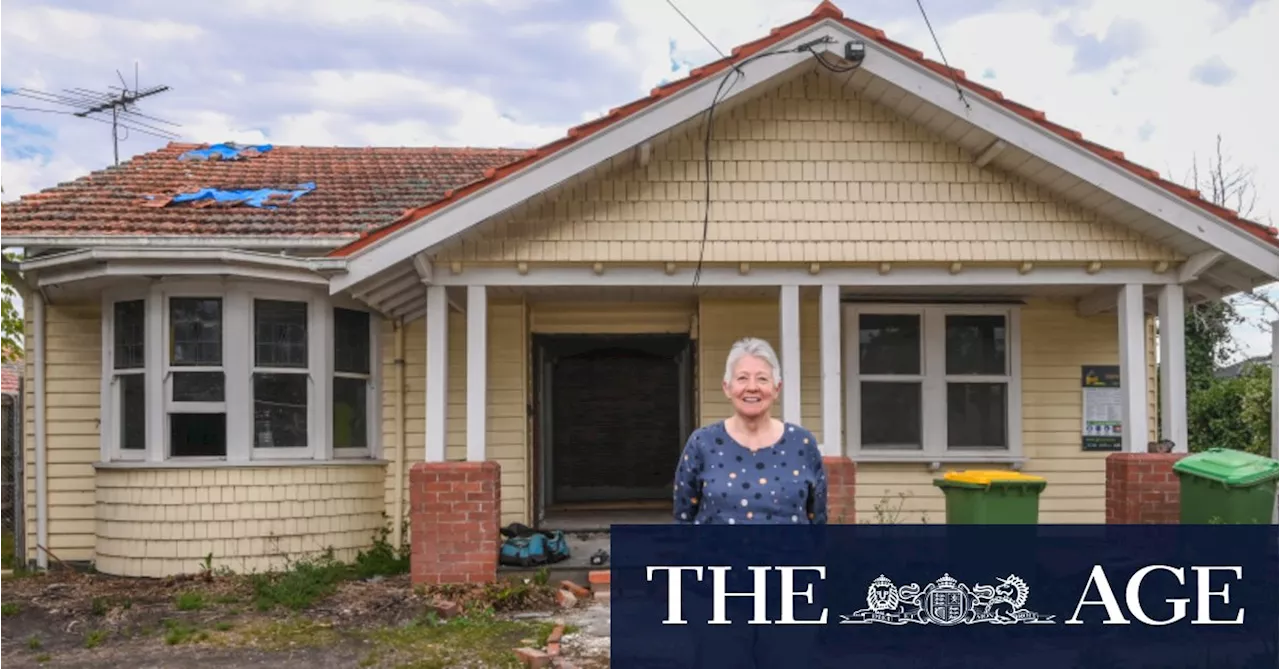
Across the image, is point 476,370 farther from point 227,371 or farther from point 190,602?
point 190,602

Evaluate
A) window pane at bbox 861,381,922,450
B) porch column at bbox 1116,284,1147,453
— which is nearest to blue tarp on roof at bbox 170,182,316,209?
window pane at bbox 861,381,922,450

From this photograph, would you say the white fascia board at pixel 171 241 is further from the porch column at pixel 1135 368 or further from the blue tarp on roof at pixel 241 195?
the porch column at pixel 1135 368

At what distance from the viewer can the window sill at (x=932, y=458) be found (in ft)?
33.8

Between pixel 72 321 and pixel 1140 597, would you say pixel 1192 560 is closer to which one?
pixel 1140 597

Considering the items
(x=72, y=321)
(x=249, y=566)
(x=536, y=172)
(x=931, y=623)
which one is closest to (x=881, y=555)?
(x=931, y=623)

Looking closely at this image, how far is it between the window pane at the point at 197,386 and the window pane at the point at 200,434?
0.46 ft

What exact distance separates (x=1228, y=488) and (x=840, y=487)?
2.80 m

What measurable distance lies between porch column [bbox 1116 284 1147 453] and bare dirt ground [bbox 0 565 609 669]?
15.2 feet

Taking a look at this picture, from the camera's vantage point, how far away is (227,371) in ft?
30.2

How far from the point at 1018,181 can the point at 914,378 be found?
2.35 meters

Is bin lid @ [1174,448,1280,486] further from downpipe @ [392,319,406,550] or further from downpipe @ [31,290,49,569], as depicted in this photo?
downpipe @ [31,290,49,569]

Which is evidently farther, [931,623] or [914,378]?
[914,378]

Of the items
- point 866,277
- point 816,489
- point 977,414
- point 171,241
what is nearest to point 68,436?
point 171,241

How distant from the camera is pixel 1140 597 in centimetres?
616
